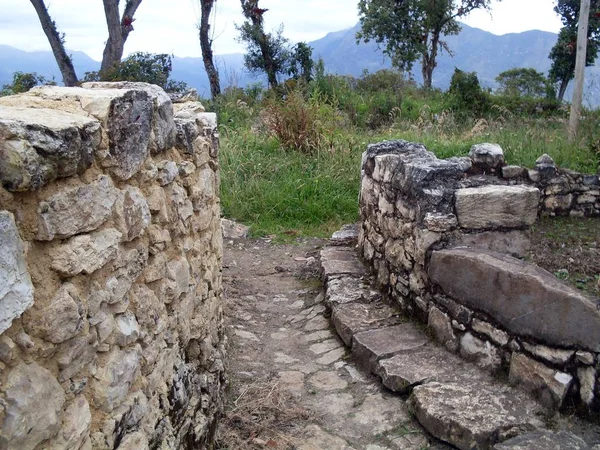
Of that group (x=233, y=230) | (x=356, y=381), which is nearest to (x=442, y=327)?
(x=356, y=381)

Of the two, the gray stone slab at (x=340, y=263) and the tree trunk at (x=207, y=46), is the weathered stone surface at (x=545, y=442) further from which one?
the tree trunk at (x=207, y=46)

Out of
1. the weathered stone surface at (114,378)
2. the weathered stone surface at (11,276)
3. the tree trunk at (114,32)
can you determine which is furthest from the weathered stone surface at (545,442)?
the tree trunk at (114,32)

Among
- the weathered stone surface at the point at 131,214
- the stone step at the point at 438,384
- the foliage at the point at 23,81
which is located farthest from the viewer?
the foliage at the point at 23,81

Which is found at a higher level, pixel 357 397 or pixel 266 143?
pixel 266 143

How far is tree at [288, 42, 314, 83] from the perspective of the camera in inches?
606

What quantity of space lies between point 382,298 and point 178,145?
6.72 feet

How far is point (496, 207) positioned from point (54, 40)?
1169 centimetres

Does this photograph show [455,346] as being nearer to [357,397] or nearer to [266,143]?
[357,397]

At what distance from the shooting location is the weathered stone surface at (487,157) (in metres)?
4.35

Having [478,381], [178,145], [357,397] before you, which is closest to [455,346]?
[478,381]

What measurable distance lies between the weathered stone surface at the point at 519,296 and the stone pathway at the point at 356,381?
32cm

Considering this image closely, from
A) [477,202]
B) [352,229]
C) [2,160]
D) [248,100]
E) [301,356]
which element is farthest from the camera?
[248,100]

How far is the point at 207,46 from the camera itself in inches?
595

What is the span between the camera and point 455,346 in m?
2.98
